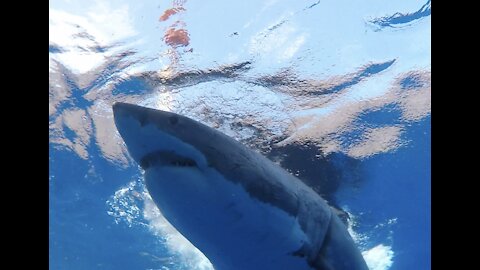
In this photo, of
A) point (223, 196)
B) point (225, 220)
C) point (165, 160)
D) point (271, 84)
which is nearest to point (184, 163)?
point (165, 160)

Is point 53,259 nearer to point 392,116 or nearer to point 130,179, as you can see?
point 130,179

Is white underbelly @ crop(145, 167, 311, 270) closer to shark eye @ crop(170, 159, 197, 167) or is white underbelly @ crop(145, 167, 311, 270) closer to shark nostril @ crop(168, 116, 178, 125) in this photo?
shark eye @ crop(170, 159, 197, 167)

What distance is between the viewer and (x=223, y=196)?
3.24 meters

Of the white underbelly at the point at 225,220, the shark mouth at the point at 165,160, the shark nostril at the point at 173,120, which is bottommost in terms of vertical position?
the white underbelly at the point at 225,220

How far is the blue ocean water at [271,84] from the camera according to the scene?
6594 millimetres

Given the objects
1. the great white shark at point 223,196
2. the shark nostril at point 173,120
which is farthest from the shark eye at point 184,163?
the shark nostril at point 173,120

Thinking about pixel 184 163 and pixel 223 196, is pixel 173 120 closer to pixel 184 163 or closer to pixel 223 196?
pixel 184 163

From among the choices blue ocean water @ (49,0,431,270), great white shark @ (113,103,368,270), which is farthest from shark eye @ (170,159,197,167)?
blue ocean water @ (49,0,431,270)

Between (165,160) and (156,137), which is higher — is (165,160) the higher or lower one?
the lower one

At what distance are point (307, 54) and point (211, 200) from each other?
14.7ft

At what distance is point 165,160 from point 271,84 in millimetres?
4793

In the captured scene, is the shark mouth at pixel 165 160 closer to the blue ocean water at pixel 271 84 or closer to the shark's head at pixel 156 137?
the shark's head at pixel 156 137

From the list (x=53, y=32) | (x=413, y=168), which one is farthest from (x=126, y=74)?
(x=413, y=168)

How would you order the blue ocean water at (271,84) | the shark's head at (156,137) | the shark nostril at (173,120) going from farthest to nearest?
1. the blue ocean water at (271,84)
2. the shark nostril at (173,120)
3. the shark's head at (156,137)
